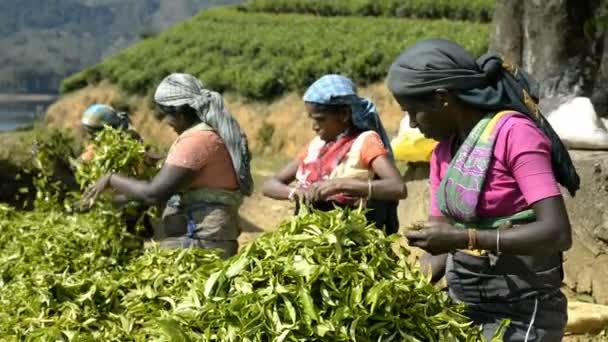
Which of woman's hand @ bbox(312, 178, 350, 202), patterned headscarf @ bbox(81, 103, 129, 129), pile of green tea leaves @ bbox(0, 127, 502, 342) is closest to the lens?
pile of green tea leaves @ bbox(0, 127, 502, 342)

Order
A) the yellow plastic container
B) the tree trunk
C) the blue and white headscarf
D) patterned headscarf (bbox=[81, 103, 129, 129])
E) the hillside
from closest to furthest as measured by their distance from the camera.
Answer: the blue and white headscarf → patterned headscarf (bbox=[81, 103, 129, 129]) → the yellow plastic container → the tree trunk → the hillside

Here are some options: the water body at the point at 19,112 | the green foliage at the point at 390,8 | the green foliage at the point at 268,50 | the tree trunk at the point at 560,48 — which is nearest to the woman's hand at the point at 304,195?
the tree trunk at the point at 560,48

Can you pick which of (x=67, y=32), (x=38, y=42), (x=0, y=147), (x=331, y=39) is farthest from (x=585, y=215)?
(x=67, y=32)

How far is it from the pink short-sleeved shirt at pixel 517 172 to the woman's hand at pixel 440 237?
0.13m

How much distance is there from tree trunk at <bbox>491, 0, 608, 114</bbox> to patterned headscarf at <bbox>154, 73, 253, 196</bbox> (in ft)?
10.8

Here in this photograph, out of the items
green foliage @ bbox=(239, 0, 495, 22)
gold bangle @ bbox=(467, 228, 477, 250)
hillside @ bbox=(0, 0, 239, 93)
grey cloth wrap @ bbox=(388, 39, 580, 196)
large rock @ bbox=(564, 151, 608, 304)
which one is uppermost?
grey cloth wrap @ bbox=(388, 39, 580, 196)

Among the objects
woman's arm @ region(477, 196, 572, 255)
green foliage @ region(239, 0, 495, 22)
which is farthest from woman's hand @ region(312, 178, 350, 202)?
green foliage @ region(239, 0, 495, 22)

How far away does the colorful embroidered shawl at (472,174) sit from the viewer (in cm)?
241

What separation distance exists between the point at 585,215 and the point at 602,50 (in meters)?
2.06

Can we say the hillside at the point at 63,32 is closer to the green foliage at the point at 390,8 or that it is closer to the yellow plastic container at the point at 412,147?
the green foliage at the point at 390,8

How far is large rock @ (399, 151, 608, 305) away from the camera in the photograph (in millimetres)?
5270

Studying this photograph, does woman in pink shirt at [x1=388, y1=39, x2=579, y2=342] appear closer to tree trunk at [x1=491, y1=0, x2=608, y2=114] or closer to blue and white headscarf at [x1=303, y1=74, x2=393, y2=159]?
blue and white headscarf at [x1=303, y1=74, x2=393, y2=159]

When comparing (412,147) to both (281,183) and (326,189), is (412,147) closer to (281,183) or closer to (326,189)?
(281,183)

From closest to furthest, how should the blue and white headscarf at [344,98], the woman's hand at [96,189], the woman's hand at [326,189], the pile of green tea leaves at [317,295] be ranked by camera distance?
1. the pile of green tea leaves at [317,295]
2. the woman's hand at [326,189]
3. the blue and white headscarf at [344,98]
4. the woman's hand at [96,189]
